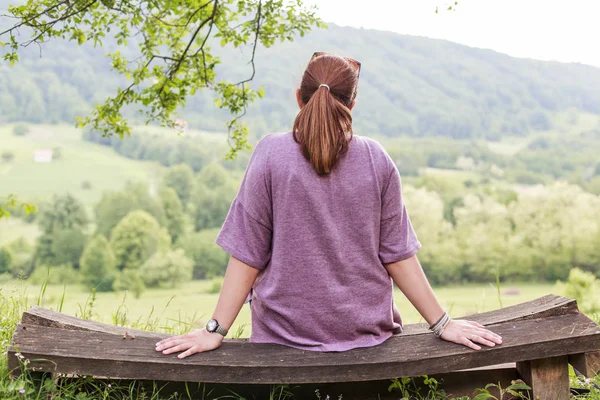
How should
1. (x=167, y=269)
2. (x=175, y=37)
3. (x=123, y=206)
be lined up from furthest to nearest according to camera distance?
(x=123, y=206) < (x=167, y=269) < (x=175, y=37)

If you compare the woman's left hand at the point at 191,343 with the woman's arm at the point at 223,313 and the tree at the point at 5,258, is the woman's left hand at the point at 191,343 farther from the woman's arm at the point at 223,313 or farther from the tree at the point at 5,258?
the tree at the point at 5,258

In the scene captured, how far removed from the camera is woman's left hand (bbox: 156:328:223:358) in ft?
6.23

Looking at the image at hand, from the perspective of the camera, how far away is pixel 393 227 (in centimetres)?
201

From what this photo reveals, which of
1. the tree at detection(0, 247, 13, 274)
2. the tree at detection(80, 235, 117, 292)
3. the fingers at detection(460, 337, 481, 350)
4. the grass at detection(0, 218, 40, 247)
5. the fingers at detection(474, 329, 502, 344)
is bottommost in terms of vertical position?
the tree at detection(0, 247, 13, 274)

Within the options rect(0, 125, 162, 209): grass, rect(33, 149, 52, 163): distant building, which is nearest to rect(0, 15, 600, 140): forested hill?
rect(0, 125, 162, 209): grass

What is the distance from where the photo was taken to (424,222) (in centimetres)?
4603

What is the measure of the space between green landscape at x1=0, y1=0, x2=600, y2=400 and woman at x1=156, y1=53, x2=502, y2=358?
32.8 m

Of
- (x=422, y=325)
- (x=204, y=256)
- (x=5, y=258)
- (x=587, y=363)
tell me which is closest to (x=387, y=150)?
(x=204, y=256)

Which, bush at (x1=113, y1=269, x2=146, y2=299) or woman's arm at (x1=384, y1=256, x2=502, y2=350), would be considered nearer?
woman's arm at (x1=384, y1=256, x2=502, y2=350)

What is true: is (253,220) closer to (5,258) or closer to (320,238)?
(320,238)

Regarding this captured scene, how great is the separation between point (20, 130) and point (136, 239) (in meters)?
23.1

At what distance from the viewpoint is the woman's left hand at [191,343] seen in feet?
6.23

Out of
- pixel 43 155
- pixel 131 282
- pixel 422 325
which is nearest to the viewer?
pixel 422 325

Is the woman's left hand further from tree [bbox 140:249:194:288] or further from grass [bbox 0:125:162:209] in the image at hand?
grass [bbox 0:125:162:209]
